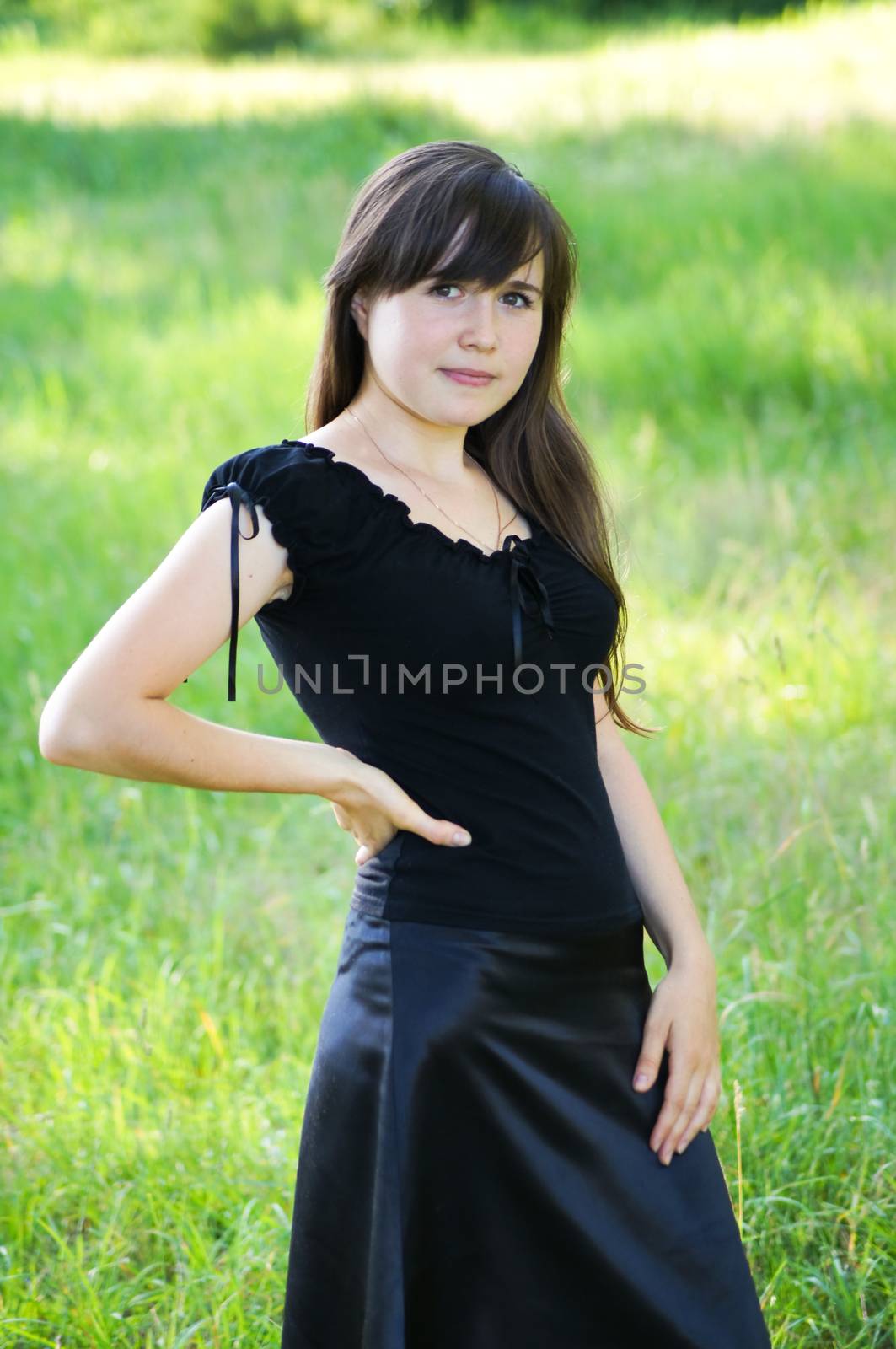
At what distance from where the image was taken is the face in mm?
1585

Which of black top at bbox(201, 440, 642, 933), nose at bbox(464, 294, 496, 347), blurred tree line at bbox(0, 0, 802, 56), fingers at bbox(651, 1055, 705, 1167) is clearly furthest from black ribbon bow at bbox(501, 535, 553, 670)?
blurred tree line at bbox(0, 0, 802, 56)

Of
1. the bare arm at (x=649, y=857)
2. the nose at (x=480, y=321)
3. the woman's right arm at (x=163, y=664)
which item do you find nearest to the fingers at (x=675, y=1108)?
the bare arm at (x=649, y=857)

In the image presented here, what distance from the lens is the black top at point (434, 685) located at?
1.50 metres

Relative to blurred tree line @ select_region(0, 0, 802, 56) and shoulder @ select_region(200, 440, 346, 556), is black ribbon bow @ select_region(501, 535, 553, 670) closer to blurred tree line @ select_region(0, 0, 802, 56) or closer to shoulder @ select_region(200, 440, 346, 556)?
shoulder @ select_region(200, 440, 346, 556)

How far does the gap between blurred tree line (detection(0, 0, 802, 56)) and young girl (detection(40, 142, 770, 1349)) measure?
20.2 meters

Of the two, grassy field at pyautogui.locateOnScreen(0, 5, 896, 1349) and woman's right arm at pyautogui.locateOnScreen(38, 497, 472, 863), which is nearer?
woman's right arm at pyautogui.locateOnScreen(38, 497, 472, 863)

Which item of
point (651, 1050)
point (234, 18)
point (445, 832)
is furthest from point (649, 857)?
point (234, 18)

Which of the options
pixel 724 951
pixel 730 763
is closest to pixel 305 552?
pixel 724 951

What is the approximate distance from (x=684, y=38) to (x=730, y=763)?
13.0 metres

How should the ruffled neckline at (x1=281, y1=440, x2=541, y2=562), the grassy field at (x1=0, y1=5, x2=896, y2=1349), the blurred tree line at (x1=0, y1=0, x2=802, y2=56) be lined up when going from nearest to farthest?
the ruffled neckline at (x1=281, y1=440, x2=541, y2=562)
the grassy field at (x1=0, y1=5, x2=896, y2=1349)
the blurred tree line at (x1=0, y1=0, x2=802, y2=56)

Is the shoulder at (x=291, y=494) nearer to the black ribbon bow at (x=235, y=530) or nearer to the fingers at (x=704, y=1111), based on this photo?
the black ribbon bow at (x=235, y=530)

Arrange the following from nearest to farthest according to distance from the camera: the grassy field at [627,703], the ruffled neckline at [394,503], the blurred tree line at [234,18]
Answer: the ruffled neckline at [394,503] → the grassy field at [627,703] → the blurred tree line at [234,18]

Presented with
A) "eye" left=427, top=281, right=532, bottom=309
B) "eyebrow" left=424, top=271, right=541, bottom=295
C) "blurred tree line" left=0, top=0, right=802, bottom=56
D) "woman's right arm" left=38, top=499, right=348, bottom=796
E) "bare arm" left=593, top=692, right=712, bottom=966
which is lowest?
"bare arm" left=593, top=692, right=712, bottom=966

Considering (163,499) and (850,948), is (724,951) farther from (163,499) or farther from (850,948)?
(163,499)
